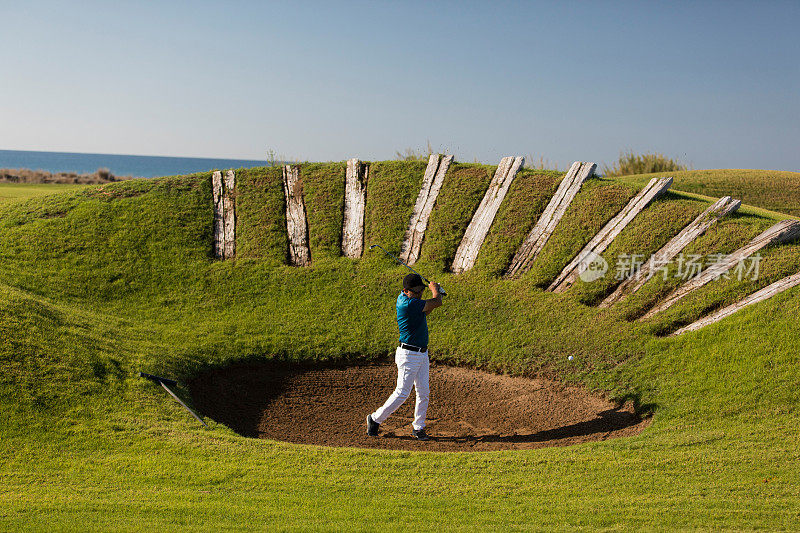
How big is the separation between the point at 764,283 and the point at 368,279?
8850 millimetres

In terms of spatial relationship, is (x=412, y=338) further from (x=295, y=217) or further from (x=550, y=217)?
(x=295, y=217)

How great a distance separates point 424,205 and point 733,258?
8.07 meters

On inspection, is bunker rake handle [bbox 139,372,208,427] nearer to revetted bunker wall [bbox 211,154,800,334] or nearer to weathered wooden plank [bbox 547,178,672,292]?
revetted bunker wall [bbox 211,154,800,334]

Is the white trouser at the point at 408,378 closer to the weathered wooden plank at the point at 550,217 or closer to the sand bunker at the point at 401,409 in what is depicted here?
the sand bunker at the point at 401,409

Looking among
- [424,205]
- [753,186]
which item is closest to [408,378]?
[424,205]

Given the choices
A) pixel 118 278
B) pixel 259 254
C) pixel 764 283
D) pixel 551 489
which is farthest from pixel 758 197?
pixel 118 278

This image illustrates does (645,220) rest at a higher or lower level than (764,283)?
higher

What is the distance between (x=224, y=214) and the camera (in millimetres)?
18359

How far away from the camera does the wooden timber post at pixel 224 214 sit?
56.4 ft

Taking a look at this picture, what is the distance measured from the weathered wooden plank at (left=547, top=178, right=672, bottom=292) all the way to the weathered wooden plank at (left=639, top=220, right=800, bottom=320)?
215cm

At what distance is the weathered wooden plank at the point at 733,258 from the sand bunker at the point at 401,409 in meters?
3.43

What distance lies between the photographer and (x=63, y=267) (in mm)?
15867

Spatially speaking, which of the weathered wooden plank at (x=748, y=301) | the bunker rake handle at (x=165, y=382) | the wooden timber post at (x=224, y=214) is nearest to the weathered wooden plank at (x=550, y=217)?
the weathered wooden plank at (x=748, y=301)

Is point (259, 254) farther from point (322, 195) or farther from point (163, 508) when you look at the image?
point (163, 508)
